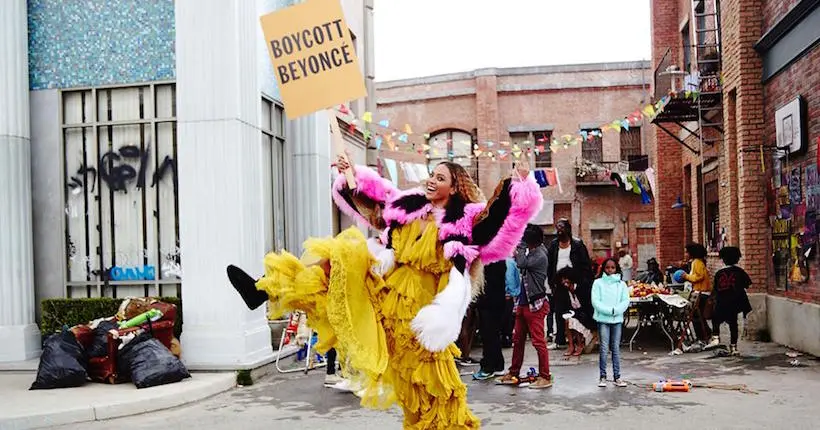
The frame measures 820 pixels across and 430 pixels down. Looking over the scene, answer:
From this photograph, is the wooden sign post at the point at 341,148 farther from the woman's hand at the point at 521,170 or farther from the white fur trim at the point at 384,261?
the woman's hand at the point at 521,170

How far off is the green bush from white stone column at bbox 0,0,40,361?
251mm

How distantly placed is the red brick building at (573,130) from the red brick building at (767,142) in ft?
44.2

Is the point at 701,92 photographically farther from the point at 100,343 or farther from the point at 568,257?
the point at 100,343

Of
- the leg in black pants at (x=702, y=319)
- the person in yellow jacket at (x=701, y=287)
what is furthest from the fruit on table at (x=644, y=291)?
the leg in black pants at (x=702, y=319)

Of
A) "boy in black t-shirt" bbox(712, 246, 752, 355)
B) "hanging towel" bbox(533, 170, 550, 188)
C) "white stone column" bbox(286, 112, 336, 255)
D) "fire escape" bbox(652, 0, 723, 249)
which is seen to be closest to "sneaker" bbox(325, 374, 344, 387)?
"white stone column" bbox(286, 112, 336, 255)

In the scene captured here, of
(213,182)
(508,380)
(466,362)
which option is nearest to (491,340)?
(508,380)

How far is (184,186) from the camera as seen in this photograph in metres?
10.5

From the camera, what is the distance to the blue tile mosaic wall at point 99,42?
10992 millimetres

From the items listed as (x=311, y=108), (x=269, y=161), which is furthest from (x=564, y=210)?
(x=311, y=108)

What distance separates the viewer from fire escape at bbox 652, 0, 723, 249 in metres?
17.0

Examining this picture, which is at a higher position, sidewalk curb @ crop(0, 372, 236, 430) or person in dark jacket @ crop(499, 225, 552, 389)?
person in dark jacket @ crop(499, 225, 552, 389)

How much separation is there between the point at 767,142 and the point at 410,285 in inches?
429

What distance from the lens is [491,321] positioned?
1032cm

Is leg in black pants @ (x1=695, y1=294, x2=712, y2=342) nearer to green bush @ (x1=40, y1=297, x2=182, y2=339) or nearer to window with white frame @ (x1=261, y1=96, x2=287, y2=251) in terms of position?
window with white frame @ (x1=261, y1=96, x2=287, y2=251)
